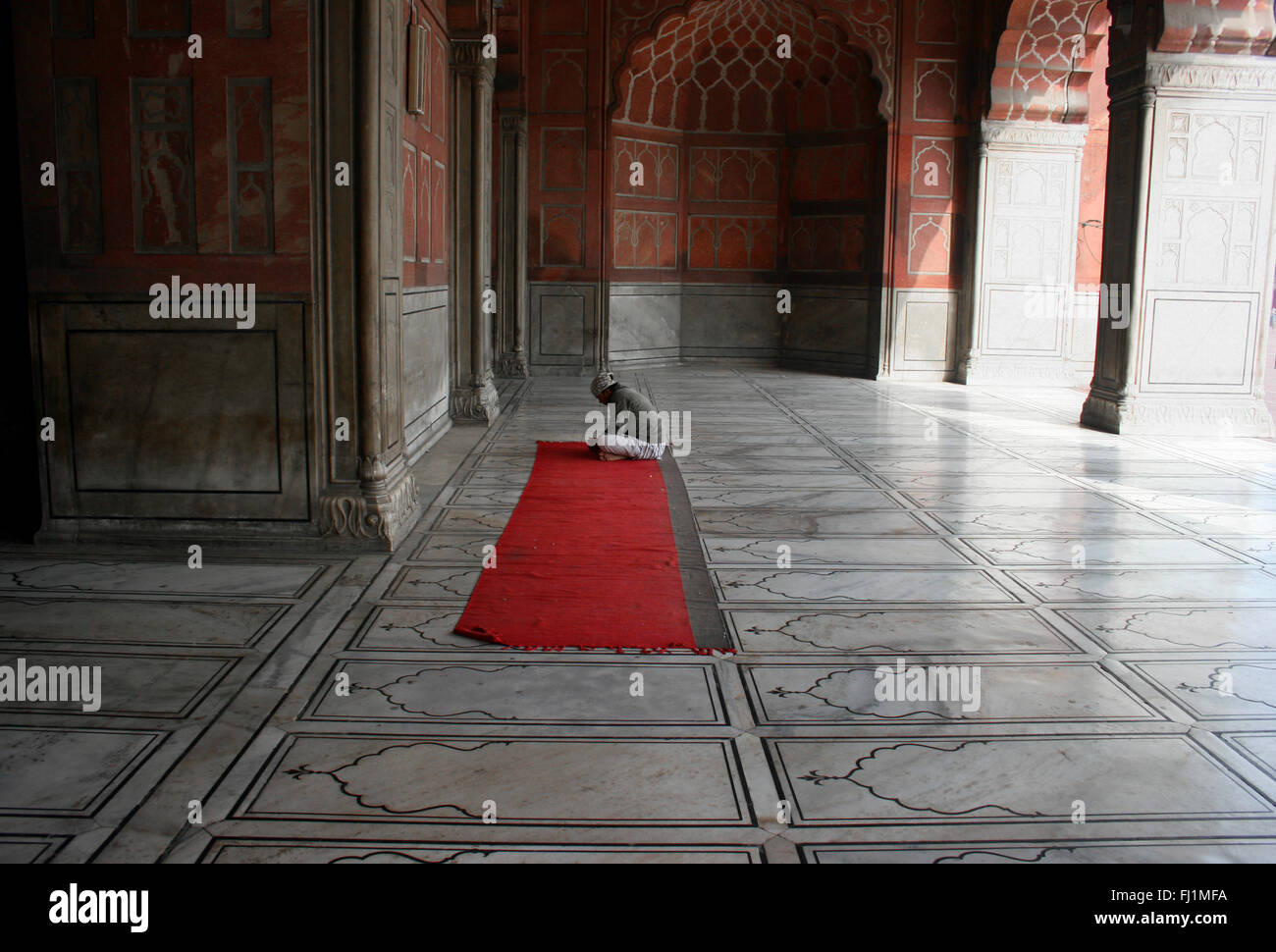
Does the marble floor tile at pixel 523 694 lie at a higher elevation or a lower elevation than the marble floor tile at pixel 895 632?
lower

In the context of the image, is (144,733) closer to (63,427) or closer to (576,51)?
(63,427)

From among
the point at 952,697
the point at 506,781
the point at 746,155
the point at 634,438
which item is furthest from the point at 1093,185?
the point at 506,781

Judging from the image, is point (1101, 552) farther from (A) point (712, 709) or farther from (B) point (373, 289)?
(B) point (373, 289)

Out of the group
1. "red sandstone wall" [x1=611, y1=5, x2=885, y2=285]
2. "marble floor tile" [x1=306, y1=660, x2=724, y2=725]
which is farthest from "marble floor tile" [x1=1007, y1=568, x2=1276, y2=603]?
"red sandstone wall" [x1=611, y1=5, x2=885, y2=285]

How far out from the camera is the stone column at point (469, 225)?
7902 millimetres

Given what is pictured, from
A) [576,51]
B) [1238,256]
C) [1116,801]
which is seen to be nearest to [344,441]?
[1116,801]

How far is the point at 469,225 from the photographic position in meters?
8.04

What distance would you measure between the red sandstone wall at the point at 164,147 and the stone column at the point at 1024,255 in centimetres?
819

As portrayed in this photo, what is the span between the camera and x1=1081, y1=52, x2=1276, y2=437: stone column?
25.4 feet

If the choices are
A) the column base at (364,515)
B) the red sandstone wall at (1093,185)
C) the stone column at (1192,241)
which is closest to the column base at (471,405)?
the column base at (364,515)

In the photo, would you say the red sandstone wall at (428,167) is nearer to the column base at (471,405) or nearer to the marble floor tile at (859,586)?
the column base at (471,405)

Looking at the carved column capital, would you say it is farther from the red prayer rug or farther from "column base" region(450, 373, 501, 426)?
the red prayer rug

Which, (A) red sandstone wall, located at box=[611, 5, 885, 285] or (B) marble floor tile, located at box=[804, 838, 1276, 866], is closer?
(B) marble floor tile, located at box=[804, 838, 1276, 866]

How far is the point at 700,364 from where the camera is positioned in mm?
12898
